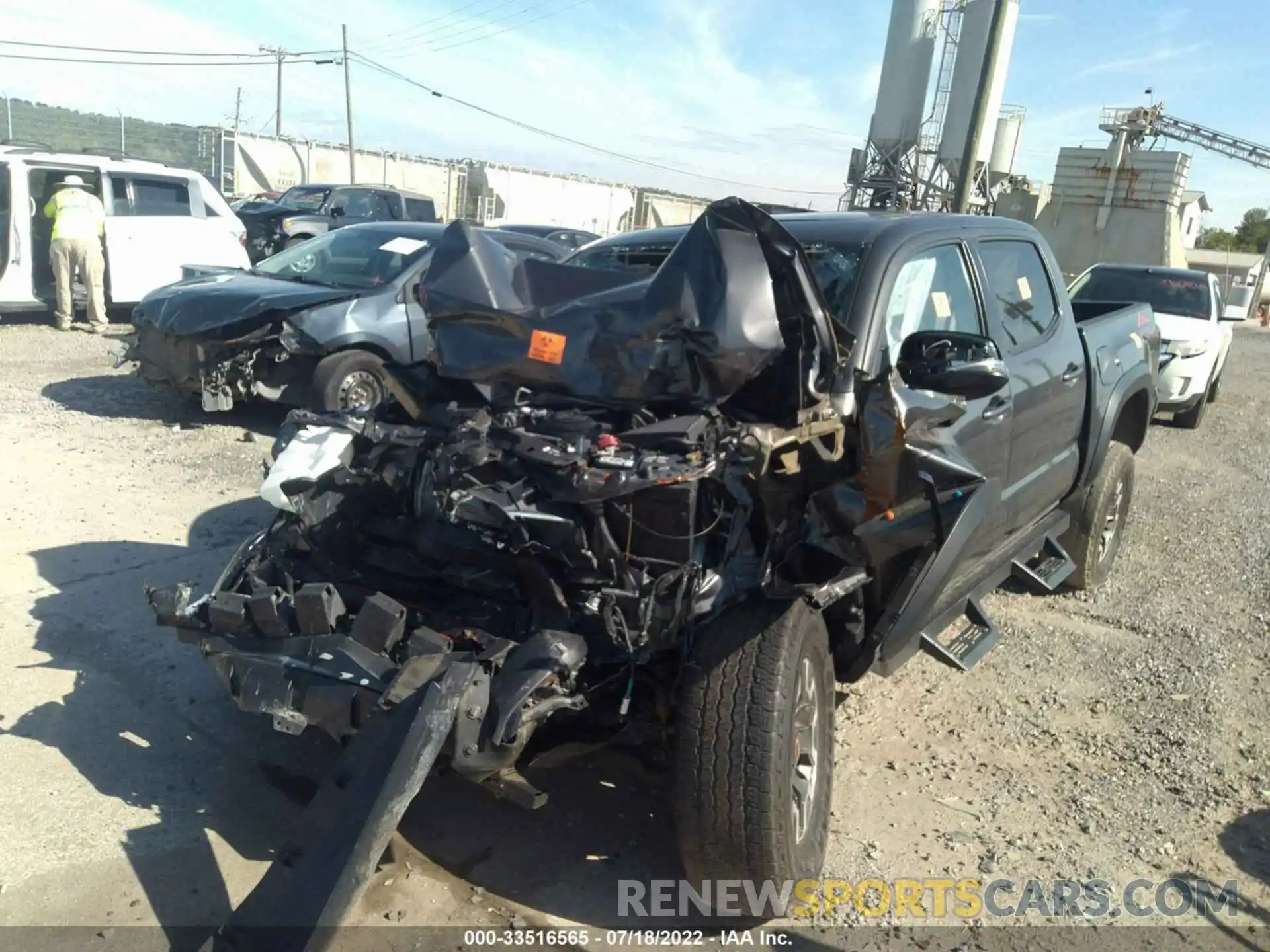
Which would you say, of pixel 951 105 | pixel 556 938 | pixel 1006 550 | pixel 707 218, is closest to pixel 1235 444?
pixel 1006 550

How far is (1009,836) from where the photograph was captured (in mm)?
3391

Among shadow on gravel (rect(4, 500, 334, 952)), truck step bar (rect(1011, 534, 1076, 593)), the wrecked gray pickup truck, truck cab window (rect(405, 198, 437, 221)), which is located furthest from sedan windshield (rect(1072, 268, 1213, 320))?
truck cab window (rect(405, 198, 437, 221))

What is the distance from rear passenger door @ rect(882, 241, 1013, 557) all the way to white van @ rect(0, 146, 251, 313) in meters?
10.3

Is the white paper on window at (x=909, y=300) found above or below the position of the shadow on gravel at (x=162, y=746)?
above

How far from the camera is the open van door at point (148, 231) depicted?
12.0 meters

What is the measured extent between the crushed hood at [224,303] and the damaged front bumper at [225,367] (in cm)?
8

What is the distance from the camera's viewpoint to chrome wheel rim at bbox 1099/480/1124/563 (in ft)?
18.3

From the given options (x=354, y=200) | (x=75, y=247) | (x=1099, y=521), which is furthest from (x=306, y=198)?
(x=1099, y=521)

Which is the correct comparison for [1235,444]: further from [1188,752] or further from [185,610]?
[185,610]

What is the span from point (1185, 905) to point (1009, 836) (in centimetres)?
54

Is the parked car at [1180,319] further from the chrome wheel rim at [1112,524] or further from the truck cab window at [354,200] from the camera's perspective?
the truck cab window at [354,200]

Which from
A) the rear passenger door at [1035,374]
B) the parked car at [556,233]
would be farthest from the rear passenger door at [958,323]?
the parked car at [556,233]

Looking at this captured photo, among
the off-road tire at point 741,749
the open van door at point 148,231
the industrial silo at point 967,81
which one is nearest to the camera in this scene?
the off-road tire at point 741,749

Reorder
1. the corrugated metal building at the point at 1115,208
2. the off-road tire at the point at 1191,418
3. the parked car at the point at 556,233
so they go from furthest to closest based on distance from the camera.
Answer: the corrugated metal building at the point at 1115,208 < the parked car at the point at 556,233 < the off-road tire at the point at 1191,418
